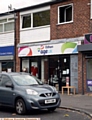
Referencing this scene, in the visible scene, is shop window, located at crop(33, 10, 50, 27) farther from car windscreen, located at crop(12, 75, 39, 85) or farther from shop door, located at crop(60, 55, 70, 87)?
car windscreen, located at crop(12, 75, 39, 85)

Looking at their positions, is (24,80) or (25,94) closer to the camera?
(25,94)

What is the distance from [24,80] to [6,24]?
14145 mm

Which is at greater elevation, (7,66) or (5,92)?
(7,66)

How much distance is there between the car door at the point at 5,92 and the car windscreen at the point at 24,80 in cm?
29

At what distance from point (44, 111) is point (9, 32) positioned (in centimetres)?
1383

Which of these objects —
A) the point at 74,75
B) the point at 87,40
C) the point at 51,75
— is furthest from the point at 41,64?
the point at 87,40

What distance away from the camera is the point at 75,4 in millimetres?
20016

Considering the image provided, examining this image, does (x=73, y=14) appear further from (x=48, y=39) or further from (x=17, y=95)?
(x=17, y=95)

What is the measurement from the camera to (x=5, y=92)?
12.3 meters

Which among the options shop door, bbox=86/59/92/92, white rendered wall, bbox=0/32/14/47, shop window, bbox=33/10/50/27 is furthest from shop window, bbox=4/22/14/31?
shop door, bbox=86/59/92/92

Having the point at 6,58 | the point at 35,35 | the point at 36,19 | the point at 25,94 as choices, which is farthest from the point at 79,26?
the point at 25,94

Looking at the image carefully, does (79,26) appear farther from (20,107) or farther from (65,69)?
(20,107)

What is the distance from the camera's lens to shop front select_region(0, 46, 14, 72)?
24.8 m

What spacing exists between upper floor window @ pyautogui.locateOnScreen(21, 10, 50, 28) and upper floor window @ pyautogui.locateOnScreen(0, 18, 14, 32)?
1.37m
